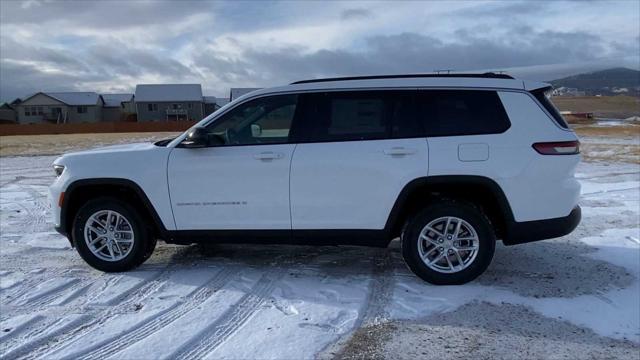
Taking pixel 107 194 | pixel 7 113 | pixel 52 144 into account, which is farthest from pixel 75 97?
pixel 107 194

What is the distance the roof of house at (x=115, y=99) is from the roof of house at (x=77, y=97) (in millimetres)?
3242

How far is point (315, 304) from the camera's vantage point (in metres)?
4.59

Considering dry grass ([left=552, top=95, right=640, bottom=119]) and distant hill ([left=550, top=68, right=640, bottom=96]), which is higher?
distant hill ([left=550, top=68, right=640, bottom=96])

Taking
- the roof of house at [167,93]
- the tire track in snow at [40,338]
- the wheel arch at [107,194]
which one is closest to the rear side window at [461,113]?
the wheel arch at [107,194]

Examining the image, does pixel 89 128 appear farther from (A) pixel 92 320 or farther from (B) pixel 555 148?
(B) pixel 555 148

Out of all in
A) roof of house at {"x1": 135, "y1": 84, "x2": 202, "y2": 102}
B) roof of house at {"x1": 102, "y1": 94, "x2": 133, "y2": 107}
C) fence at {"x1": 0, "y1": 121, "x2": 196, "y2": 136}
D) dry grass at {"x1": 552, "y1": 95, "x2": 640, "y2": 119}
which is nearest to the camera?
fence at {"x1": 0, "y1": 121, "x2": 196, "y2": 136}

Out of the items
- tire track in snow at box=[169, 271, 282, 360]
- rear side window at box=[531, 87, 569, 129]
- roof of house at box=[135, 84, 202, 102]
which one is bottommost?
tire track in snow at box=[169, 271, 282, 360]

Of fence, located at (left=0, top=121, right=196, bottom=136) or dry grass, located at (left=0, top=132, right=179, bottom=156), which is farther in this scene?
fence, located at (left=0, top=121, right=196, bottom=136)

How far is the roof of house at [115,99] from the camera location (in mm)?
83312

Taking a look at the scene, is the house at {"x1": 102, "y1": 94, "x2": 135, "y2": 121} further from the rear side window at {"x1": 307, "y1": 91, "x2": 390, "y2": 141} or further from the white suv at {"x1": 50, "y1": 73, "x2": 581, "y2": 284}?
the rear side window at {"x1": 307, "y1": 91, "x2": 390, "y2": 141}

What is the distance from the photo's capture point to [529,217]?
4910 millimetres

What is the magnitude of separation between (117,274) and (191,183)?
125 centimetres

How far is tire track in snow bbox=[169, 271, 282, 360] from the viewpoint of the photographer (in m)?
3.76

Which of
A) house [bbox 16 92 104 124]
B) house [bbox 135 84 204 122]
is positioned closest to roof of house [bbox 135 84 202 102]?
house [bbox 135 84 204 122]
